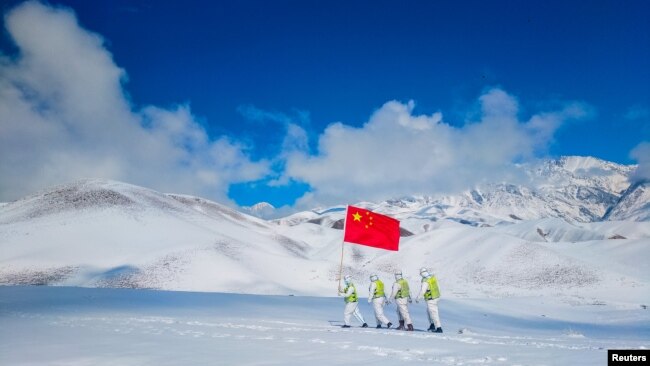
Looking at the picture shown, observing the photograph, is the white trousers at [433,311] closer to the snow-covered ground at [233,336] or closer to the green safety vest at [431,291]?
the green safety vest at [431,291]

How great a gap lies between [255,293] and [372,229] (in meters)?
26.1

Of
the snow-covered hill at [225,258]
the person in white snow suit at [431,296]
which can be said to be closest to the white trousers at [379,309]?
the person in white snow suit at [431,296]

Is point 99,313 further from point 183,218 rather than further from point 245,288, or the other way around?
point 183,218

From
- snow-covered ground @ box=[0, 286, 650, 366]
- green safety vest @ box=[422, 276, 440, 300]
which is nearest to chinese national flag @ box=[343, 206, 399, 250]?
snow-covered ground @ box=[0, 286, 650, 366]

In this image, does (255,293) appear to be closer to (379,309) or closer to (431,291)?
(379,309)

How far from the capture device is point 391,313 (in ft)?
87.1

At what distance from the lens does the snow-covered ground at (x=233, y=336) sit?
9305 mm

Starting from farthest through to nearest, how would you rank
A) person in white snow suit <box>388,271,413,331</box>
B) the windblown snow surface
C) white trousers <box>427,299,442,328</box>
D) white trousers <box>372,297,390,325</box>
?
white trousers <box>372,297,390,325</box> → person in white snow suit <box>388,271,413,331</box> → white trousers <box>427,299,442,328</box> → the windblown snow surface

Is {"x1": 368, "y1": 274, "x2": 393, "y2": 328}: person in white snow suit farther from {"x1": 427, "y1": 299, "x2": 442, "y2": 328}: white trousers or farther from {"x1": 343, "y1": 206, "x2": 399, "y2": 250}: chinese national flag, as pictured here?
{"x1": 343, "y1": 206, "x2": 399, "y2": 250}: chinese national flag

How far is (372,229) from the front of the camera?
28.4 metres

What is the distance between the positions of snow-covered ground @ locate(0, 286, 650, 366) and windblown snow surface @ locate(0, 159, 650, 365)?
7 cm

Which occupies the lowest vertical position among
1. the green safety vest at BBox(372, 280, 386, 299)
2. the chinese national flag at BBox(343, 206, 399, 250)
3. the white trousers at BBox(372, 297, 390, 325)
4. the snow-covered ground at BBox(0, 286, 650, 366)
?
the snow-covered ground at BBox(0, 286, 650, 366)

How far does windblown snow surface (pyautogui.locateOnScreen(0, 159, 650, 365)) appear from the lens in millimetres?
10586

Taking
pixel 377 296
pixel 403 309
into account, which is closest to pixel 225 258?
pixel 377 296
